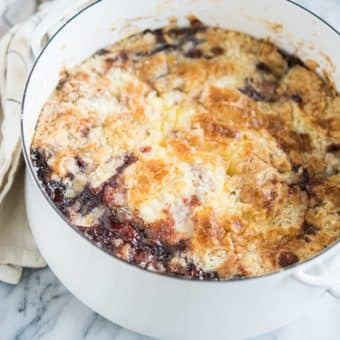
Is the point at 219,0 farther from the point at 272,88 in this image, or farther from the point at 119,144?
the point at 119,144

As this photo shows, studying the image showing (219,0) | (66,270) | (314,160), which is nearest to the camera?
(66,270)

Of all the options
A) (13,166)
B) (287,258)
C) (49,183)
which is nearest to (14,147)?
(13,166)

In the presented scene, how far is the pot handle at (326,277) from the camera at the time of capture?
151 cm

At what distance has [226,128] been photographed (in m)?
1.91

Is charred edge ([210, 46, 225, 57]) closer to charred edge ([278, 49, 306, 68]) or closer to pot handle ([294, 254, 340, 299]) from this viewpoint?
charred edge ([278, 49, 306, 68])

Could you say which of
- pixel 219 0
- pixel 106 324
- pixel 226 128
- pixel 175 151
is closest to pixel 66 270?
pixel 106 324

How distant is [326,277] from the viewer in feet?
5.03

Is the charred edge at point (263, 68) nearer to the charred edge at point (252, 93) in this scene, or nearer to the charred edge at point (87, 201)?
the charred edge at point (252, 93)

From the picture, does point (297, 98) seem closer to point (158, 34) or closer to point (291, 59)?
point (291, 59)

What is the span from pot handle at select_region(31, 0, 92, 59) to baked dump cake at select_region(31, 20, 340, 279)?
11 cm

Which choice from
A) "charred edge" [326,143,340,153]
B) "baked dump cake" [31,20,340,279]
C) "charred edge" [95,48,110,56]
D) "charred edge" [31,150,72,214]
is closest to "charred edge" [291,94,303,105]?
"baked dump cake" [31,20,340,279]

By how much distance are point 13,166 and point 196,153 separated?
42 centimetres

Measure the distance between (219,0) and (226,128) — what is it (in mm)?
369

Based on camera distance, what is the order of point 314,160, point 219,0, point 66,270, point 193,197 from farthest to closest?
point 219,0 → point 314,160 → point 193,197 → point 66,270
